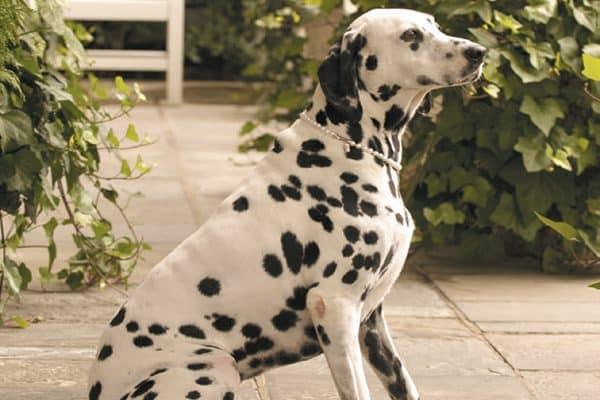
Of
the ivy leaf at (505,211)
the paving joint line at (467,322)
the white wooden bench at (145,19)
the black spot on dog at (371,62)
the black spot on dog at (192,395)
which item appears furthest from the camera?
the white wooden bench at (145,19)

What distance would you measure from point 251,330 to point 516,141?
2336mm

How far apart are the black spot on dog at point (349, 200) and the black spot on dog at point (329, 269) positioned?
134 mm

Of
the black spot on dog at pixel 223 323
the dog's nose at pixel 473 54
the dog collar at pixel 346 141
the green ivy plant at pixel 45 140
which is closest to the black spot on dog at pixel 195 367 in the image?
the black spot on dog at pixel 223 323

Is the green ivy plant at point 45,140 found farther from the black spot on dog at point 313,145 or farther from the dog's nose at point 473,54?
the dog's nose at point 473,54

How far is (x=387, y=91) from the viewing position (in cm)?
320

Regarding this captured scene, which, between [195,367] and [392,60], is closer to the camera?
[195,367]

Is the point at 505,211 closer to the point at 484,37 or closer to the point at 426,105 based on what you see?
the point at 484,37

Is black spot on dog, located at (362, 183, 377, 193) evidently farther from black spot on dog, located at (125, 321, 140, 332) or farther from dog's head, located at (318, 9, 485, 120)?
black spot on dog, located at (125, 321, 140, 332)

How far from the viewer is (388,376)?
11.1 feet

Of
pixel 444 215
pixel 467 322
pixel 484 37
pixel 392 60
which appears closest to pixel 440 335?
pixel 467 322

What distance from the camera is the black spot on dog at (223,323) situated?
10.1 feet

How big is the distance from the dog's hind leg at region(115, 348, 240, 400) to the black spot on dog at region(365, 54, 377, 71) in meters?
0.80

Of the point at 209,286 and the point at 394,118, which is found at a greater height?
the point at 394,118

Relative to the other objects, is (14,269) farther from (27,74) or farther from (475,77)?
(475,77)
